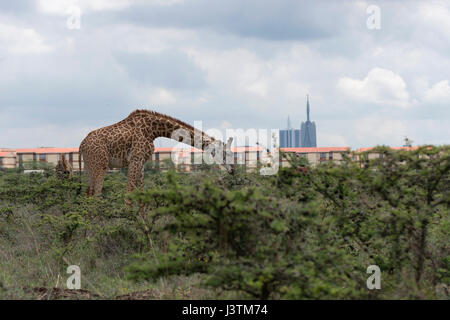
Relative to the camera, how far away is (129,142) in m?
11.1

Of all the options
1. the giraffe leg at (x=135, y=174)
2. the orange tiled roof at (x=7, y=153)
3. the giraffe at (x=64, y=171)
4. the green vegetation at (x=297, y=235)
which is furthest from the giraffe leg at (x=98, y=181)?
the orange tiled roof at (x=7, y=153)

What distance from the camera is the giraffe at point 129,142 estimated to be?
11086 mm

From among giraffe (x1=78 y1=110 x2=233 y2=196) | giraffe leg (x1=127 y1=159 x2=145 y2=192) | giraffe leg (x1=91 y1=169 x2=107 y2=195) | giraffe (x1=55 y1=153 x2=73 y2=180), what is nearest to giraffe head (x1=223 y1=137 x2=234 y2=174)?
giraffe (x1=78 y1=110 x2=233 y2=196)

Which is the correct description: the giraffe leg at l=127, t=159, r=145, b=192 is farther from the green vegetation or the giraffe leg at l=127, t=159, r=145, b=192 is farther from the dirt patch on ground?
the dirt patch on ground

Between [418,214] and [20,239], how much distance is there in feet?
25.5

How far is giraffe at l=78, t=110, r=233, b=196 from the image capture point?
36.4ft

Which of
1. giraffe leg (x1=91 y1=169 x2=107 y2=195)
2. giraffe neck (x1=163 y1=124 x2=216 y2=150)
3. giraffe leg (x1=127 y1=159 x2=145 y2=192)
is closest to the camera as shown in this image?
giraffe leg (x1=127 y1=159 x2=145 y2=192)

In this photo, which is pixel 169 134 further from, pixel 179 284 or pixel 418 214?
pixel 418 214

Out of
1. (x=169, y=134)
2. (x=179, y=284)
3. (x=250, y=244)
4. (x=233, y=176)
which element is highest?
(x=169, y=134)

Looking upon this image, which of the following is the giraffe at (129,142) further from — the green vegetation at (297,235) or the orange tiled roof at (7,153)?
the orange tiled roof at (7,153)

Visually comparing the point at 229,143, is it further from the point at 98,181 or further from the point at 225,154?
the point at 98,181

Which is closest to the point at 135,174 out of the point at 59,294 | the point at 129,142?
the point at 129,142

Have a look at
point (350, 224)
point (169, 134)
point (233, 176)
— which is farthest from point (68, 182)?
point (350, 224)

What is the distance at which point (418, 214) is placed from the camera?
5109 millimetres
